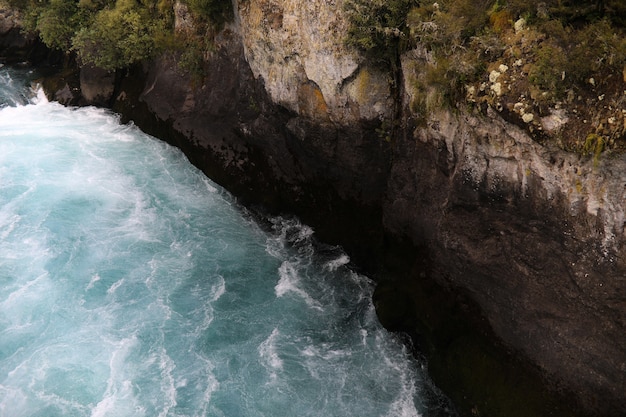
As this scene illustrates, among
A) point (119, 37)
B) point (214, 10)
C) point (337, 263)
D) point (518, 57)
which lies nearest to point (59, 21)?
point (119, 37)

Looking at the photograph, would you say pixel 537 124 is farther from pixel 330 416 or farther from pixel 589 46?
pixel 330 416

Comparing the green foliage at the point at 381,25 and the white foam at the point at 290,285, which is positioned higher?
the green foliage at the point at 381,25

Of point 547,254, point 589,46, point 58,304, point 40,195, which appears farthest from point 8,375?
point 589,46

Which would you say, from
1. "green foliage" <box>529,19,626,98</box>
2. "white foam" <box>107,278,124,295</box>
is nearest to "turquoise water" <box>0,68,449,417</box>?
"white foam" <box>107,278,124,295</box>

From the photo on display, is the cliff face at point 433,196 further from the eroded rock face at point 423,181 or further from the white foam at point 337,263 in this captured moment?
the white foam at point 337,263

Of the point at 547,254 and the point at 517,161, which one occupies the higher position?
the point at 517,161

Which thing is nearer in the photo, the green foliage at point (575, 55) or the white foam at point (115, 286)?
the green foliage at point (575, 55)

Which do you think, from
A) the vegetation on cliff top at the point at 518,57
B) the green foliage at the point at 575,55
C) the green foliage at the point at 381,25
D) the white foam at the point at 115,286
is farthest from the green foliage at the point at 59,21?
the green foliage at the point at 575,55
